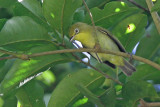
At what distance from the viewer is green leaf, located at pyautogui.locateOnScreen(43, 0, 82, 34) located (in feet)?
8.00

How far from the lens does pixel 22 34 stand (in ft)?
7.84

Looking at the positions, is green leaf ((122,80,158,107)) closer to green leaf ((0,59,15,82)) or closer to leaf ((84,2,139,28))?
leaf ((84,2,139,28))

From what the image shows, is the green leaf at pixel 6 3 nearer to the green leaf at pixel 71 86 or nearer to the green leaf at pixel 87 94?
the green leaf at pixel 71 86

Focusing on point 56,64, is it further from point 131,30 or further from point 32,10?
point 131,30

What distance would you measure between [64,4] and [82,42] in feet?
4.11

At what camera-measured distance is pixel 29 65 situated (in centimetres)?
244

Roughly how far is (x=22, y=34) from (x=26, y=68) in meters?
0.26

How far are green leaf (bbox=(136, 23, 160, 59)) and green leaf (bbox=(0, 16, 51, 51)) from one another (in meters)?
1.13

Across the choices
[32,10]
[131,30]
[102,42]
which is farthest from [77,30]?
Result: [32,10]

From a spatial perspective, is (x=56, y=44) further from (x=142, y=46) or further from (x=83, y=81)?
(x=142, y=46)

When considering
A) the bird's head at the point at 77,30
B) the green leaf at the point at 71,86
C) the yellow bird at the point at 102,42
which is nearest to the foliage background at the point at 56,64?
the green leaf at the point at 71,86

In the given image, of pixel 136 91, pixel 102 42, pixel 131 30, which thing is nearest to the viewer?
pixel 136 91

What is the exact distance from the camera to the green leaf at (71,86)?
2.38m

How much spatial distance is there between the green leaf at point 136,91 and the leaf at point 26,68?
1.82 ft
